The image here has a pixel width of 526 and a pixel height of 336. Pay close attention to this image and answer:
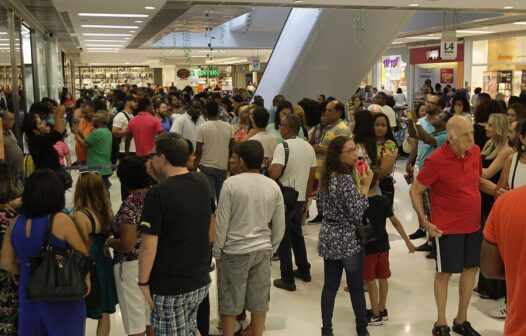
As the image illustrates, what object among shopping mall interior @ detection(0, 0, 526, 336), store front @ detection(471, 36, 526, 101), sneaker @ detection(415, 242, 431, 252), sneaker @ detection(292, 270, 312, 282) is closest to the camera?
shopping mall interior @ detection(0, 0, 526, 336)

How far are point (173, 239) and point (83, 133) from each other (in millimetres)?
5178

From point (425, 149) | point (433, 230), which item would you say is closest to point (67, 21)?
point (425, 149)

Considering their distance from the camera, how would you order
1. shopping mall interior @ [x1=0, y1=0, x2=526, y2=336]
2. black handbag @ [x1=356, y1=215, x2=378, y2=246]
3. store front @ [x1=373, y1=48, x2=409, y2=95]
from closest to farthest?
black handbag @ [x1=356, y1=215, x2=378, y2=246]
shopping mall interior @ [x1=0, y1=0, x2=526, y2=336]
store front @ [x1=373, y1=48, x2=409, y2=95]

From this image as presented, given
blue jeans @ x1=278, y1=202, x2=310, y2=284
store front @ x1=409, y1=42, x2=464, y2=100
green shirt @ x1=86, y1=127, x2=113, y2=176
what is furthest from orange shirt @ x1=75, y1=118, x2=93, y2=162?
store front @ x1=409, y1=42, x2=464, y2=100

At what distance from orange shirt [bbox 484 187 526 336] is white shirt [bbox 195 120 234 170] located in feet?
14.7

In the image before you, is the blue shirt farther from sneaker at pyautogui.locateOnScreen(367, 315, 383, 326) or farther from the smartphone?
sneaker at pyautogui.locateOnScreen(367, 315, 383, 326)

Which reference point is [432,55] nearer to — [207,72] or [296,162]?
[207,72]

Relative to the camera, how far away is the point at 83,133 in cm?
759

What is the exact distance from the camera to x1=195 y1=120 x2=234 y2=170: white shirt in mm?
6312

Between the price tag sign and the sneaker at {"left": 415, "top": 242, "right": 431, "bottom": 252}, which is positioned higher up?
the price tag sign

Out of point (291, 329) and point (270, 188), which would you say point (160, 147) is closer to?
point (270, 188)

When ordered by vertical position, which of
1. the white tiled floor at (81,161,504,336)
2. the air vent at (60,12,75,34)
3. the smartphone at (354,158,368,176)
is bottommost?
the white tiled floor at (81,161,504,336)

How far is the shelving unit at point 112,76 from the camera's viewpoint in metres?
40.0

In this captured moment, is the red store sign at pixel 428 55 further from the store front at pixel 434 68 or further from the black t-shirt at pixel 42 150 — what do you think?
the black t-shirt at pixel 42 150
